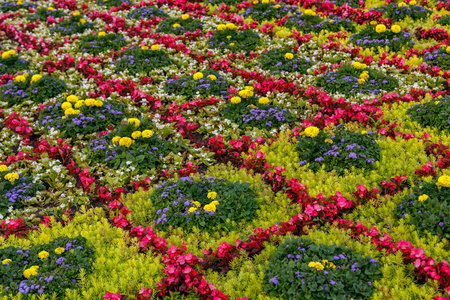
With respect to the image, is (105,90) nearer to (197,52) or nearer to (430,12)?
(197,52)

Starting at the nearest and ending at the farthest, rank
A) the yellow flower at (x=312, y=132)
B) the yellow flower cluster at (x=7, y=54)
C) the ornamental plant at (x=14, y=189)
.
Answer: the ornamental plant at (x=14, y=189)
the yellow flower at (x=312, y=132)
the yellow flower cluster at (x=7, y=54)

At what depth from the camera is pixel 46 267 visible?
4594 mm

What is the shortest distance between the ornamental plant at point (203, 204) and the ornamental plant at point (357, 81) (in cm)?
402

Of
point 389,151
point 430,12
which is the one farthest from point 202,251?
point 430,12

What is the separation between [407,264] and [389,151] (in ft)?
8.34

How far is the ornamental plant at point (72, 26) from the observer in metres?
12.5

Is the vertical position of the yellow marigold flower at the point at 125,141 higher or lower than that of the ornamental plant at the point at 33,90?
higher

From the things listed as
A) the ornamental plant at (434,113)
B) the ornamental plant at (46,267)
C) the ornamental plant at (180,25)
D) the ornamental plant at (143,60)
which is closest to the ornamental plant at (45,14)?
the ornamental plant at (180,25)

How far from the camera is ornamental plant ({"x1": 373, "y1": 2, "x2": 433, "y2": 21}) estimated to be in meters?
10.8

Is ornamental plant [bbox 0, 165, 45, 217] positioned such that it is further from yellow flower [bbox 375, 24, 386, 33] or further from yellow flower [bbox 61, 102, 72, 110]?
yellow flower [bbox 375, 24, 386, 33]

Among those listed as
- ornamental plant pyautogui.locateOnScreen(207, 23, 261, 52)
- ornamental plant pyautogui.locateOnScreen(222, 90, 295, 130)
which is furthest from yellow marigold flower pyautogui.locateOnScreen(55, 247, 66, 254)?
ornamental plant pyautogui.locateOnScreen(207, 23, 261, 52)

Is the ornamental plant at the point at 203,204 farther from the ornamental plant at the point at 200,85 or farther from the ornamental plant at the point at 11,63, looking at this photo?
the ornamental plant at the point at 11,63

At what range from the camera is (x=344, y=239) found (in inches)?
187

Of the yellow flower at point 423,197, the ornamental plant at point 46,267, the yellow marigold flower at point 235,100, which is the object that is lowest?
the ornamental plant at point 46,267
